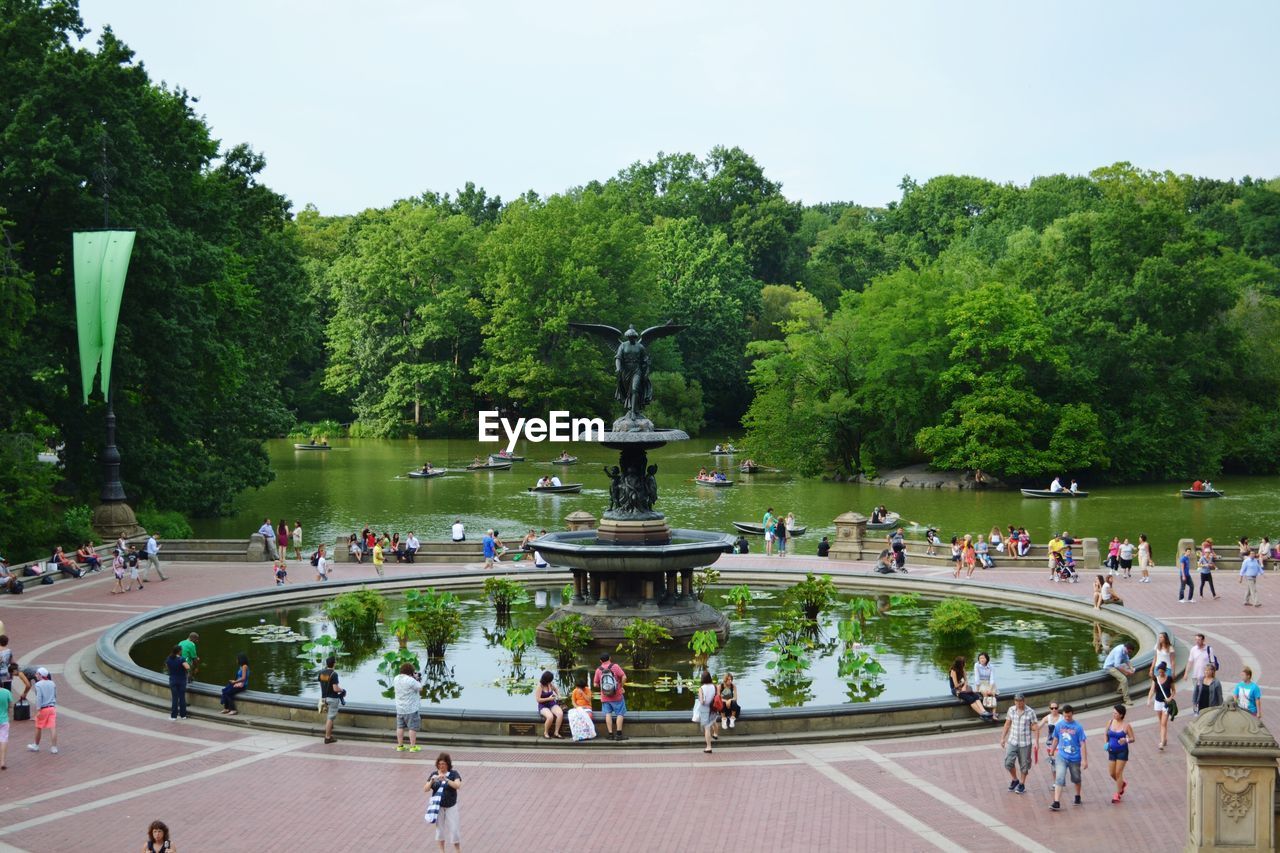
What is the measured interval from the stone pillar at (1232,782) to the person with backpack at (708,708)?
716 centimetres

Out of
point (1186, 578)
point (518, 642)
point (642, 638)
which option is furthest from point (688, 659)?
point (1186, 578)

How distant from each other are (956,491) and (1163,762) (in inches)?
2171

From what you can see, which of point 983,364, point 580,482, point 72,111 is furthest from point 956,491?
point 72,111

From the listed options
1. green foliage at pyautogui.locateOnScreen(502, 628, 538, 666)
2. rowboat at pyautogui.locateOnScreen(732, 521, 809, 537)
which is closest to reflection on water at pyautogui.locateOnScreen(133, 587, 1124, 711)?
green foliage at pyautogui.locateOnScreen(502, 628, 538, 666)

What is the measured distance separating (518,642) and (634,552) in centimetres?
295

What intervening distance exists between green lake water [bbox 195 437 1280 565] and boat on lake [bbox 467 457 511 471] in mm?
778

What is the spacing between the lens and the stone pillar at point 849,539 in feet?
139

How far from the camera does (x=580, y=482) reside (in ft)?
249

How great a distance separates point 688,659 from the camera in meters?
26.8

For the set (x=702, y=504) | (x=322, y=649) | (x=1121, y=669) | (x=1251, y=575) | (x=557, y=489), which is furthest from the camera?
(x=557, y=489)

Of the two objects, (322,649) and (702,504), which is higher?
(702,504)

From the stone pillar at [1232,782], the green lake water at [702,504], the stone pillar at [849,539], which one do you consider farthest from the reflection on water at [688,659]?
the green lake water at [702,504]

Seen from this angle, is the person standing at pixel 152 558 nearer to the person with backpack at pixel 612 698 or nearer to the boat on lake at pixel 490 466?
the person with backpack at pixel 612 698

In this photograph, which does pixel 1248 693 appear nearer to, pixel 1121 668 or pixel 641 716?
pixel 1121 668
